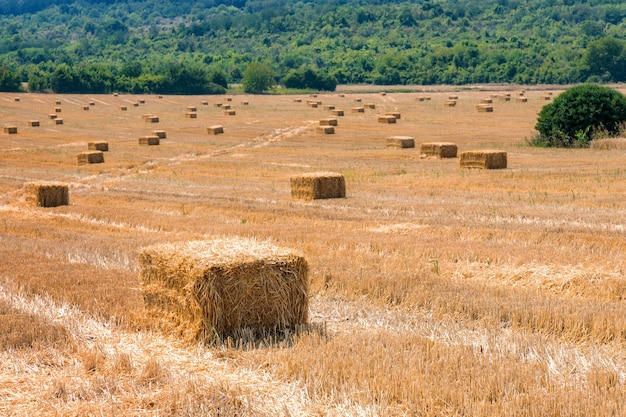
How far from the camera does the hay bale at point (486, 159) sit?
31.0 meters

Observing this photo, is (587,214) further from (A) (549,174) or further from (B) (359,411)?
(B) (359,411)

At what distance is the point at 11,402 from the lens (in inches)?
322

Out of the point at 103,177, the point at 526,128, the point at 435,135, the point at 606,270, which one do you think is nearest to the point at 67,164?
the point at 103,177

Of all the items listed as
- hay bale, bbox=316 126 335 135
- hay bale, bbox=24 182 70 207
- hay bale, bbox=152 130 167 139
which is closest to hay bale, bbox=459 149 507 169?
hay bale, bbox=24 182 70 207

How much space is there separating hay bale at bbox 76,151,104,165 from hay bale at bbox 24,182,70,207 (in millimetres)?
13438

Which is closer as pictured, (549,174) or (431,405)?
(431,405)

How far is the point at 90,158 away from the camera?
128ft

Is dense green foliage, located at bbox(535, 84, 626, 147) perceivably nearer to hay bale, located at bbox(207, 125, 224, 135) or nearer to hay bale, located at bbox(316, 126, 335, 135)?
hay bale, located at bbox(316, 126, 335, 135)

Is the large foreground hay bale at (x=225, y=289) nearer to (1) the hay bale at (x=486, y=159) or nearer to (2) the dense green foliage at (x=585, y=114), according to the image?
(1) the hay bale at (x=486, y=159)

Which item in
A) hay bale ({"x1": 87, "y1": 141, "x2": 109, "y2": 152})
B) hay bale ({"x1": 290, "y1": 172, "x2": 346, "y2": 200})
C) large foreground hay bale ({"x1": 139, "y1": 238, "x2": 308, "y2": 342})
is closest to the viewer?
large foreground hay bale ({"x1": 139, "y1": 238, "x2": 308, "y2": 342})

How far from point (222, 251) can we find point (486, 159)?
2198cm

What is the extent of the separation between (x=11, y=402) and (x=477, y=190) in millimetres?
19410

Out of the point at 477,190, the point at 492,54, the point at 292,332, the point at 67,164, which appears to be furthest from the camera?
the point at 492,54

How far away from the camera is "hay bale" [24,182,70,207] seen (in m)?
25.2
